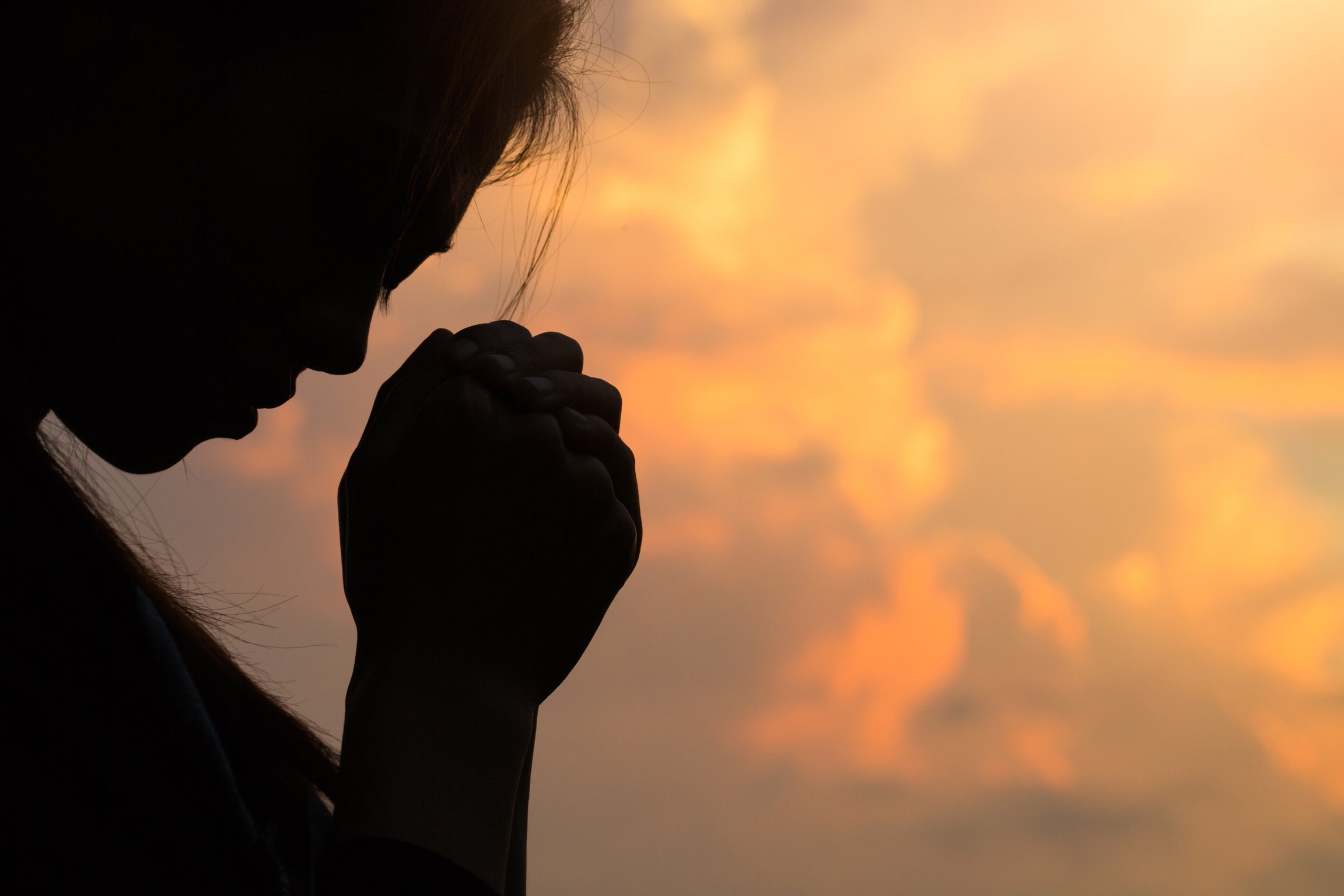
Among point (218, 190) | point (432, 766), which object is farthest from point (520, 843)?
point (218, 190)

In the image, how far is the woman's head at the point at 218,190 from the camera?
941mm

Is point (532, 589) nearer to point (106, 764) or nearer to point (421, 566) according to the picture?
point (421, 566)

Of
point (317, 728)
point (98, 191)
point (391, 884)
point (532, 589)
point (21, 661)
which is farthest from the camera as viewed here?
point (317, 728)

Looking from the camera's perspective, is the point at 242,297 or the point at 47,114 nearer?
the point at 47,114

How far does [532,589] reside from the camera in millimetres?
1062

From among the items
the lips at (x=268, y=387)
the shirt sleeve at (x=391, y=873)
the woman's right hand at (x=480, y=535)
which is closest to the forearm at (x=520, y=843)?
the woman's right hand at (x=480, y=535)

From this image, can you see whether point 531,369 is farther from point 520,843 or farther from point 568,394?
point 520,843

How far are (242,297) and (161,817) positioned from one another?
0.51 metres

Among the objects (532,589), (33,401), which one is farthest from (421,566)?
(33,401)

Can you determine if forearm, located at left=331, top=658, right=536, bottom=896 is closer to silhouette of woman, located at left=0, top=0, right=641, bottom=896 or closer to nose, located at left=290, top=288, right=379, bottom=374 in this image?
silhouette of woman, located at left=0, top=0, right=641, bottom=896

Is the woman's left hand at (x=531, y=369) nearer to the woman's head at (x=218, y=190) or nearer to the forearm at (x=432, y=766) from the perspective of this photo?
the woman's head at (x=218, y=190)

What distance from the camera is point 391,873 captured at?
0.84 m

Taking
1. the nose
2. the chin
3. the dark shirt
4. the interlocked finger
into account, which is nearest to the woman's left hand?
the interlocked finger

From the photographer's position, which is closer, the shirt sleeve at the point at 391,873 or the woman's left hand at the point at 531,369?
the shirt sleeve at the point at 391,873
